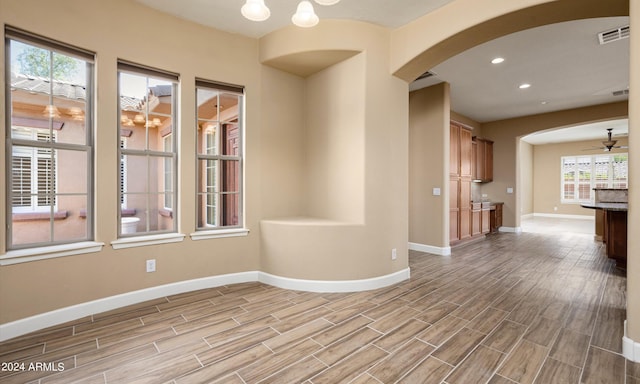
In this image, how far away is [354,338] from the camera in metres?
2.29

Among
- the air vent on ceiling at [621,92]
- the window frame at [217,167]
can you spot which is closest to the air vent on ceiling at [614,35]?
the air vent on ceiling at [621,92]

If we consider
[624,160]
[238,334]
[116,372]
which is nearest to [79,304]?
[116,372]

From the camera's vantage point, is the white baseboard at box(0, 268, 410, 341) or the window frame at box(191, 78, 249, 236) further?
the window frame at box(191, 78, 249, 236)

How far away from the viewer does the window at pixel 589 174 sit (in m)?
10.1

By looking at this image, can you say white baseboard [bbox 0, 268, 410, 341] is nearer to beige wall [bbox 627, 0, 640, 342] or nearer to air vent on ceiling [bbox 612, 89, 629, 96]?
beige wall [bbox 627, 0, 640, 342]

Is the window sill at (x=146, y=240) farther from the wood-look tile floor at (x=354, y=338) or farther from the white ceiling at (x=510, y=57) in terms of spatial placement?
the white ceiling at (x=510, y=57)

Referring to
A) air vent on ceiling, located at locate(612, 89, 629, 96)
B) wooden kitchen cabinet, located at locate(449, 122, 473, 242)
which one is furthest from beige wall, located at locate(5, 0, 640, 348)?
air vent on ceiling, located at locate(612, 89, 629, 96)

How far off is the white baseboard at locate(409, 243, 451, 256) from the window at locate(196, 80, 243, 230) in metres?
3.43

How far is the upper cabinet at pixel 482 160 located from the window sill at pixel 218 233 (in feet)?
19.8

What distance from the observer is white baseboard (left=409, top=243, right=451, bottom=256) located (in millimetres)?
5086

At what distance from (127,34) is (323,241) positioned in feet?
9.66

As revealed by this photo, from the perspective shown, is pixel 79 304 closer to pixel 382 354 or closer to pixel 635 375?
pixel 382 354

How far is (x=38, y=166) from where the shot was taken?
2.54 m

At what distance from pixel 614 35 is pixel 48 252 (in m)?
6.43
